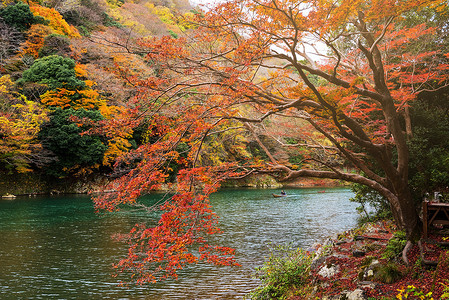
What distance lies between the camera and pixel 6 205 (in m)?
19.5

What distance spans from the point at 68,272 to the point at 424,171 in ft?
33.7

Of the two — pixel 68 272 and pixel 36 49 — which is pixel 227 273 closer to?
pixel 68 272

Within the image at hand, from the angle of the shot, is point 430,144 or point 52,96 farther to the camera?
point 52,96

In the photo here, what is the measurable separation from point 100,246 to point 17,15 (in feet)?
85.0

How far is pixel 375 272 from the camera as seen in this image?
6.04 meters

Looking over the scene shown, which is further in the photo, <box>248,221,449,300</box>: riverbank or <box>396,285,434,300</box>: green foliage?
<box>248,221,449,300</box>: riverbank

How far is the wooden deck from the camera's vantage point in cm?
677

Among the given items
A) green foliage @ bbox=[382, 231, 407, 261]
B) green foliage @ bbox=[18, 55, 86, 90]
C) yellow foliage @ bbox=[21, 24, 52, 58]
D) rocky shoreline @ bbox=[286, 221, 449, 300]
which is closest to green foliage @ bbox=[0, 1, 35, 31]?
yellow foliage @ bbox=[21, 24, 52, 58]

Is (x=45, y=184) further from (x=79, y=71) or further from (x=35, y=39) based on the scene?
(x=35, y=39)

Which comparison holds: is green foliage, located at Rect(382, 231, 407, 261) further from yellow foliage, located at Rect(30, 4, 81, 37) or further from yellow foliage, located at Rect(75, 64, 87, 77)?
yellow foliage, located at Rect(30, 4, 81, 37)

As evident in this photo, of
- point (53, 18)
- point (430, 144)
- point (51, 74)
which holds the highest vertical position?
point (53, 18)

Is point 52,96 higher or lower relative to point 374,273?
higher

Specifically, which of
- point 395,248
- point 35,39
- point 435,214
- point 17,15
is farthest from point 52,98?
point 435,214

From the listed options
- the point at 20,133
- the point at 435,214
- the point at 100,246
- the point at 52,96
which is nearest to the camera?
A: the point at 435,214
